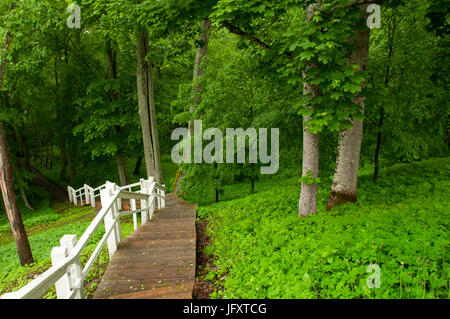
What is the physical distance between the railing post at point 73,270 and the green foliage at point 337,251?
5.98 feet

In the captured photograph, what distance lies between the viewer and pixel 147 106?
11750mm

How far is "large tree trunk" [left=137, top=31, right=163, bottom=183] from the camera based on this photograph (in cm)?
1145

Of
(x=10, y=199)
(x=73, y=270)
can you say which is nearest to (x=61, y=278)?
(x=73, y=270)

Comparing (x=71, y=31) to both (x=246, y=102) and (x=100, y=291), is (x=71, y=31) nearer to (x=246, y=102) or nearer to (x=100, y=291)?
(x=246, y=102)

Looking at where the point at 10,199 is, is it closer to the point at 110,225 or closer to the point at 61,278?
the point at 110,225

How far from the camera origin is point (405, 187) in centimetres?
817

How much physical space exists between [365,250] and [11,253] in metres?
12.3

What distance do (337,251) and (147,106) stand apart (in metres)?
9.85

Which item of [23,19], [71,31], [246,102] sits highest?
[71,31]

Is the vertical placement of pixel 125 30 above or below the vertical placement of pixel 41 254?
above

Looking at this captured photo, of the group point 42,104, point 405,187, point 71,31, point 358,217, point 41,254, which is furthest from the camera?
point 42,104

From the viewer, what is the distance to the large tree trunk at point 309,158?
5246 millimetres

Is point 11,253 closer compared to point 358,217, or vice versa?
point 358,217

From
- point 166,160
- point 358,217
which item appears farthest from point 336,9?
point 166,160
